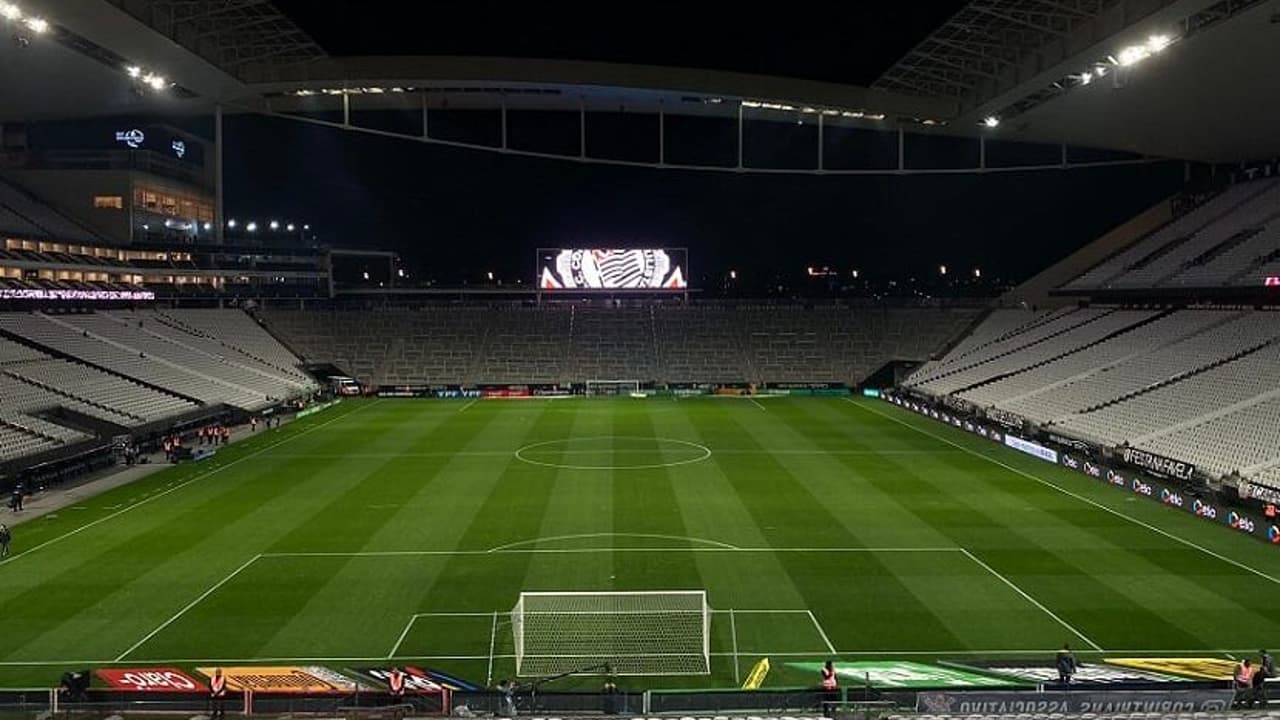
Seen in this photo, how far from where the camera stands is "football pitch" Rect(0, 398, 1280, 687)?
16.5 metres

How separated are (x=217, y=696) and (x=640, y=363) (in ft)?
172

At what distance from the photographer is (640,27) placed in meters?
32.0

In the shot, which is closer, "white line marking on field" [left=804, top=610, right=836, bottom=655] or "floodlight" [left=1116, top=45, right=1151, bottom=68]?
"white line marking on field" [left=804, top=610, right=836, bottom=655]

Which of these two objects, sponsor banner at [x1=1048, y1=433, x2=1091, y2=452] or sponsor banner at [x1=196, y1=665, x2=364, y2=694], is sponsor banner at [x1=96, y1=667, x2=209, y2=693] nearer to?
sponsor banner at [x1=196, y1=665, x2=364, y2=694]

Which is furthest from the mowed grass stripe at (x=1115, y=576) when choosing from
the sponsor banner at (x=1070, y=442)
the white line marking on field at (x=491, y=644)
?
the white line marking on field at (x=491, y=644)

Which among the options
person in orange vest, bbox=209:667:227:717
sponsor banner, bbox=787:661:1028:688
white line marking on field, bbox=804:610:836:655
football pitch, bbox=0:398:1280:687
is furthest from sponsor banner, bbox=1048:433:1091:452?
person in orange vest, bbox=209:667:227:717

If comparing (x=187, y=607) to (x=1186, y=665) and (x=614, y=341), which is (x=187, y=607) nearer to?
(x=1186, y=665)

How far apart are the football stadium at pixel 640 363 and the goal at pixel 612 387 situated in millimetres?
405

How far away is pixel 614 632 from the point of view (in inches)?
665

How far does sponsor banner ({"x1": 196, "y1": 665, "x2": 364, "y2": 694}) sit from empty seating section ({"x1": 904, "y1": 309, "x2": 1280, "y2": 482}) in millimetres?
23705

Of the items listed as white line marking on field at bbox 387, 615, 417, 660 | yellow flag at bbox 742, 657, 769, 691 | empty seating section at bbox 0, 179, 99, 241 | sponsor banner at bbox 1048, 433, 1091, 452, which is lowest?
yellow flag at bbox 742, 657, 769, 691

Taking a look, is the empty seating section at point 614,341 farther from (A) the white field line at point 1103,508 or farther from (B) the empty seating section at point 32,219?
(A) the white field line at point 1103,508

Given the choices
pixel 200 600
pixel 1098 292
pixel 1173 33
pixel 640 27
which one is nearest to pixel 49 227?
pixel 640 27

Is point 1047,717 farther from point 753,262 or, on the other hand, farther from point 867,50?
point 753,262
